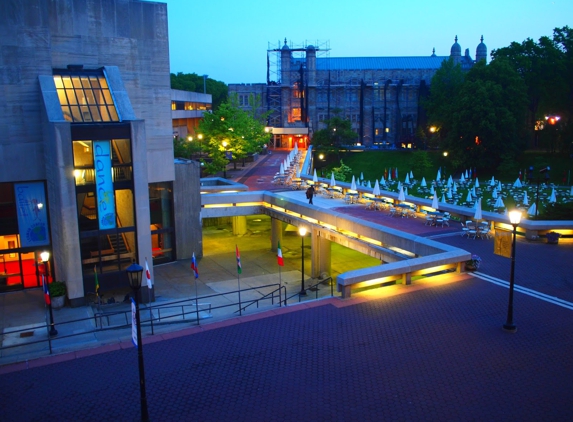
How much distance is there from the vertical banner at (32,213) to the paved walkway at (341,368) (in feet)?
41.3

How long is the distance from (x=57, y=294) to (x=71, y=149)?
5.96m

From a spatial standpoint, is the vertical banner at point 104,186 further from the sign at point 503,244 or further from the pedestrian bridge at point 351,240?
the sign at point 503,244

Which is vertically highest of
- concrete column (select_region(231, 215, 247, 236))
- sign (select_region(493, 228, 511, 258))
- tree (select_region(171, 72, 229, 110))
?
tree (select_region(171, 72, 229, 110))

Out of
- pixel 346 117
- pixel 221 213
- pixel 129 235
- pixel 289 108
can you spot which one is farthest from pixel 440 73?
pixel 129 235

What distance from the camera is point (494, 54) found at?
7044 centimetres

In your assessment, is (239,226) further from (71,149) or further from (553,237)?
(553,237)

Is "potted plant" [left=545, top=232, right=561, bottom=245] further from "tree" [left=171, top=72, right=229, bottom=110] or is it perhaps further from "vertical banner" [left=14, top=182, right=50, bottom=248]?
"tree" [left=171, top=72, right=229, bottom=110]

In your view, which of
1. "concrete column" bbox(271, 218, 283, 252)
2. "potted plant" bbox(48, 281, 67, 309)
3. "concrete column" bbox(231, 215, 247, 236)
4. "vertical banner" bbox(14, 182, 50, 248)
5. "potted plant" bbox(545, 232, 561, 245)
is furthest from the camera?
"concrete column" bbox(231, 215, 247, 236)

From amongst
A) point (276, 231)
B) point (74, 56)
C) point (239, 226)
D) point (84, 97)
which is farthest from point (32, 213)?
point (239, 226)

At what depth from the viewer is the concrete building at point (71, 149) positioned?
22.2 metres

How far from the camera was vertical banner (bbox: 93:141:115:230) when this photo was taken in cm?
2219

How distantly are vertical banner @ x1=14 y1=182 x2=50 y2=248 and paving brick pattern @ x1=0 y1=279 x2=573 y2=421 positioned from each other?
42.9 ft

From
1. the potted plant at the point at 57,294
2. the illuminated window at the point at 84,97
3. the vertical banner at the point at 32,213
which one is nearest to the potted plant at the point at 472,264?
the illuminated window at the point at 84,97

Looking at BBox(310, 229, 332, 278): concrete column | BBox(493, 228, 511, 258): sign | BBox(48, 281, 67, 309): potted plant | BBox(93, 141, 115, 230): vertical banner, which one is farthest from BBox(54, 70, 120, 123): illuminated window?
BBox(493, 228, 511, 258): sign
